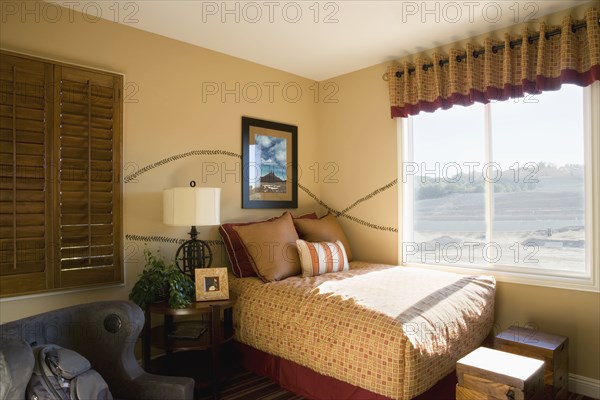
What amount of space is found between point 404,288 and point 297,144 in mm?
2016

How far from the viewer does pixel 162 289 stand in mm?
2584

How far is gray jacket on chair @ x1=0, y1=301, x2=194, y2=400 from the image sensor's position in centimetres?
166

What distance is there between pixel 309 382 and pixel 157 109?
7.35ft

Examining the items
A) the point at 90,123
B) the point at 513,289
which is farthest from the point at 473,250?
the point at 90,123

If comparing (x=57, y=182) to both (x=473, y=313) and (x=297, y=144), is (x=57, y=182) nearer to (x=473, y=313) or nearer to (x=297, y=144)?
(x=297, y=144)

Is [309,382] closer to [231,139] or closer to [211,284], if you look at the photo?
[211,284]

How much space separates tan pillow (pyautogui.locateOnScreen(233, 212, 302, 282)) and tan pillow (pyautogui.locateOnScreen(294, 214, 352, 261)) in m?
0.28

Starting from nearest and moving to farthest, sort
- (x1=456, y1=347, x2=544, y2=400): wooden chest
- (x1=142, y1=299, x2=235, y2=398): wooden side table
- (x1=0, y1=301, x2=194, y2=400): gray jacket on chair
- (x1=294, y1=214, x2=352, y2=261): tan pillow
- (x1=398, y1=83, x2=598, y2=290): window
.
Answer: (x1=0, y1=301, x2=194, y2=400): gray jacket on chair < (x1=456, y1=347, x2=544, y2=400): wooden chest < (x1=142, y1=299, x2=235, y2=398): wooden side table < (x1=398, y1=83, x2=598, y2=290): window < (x1=294, y1=214, x2=352, y2=261): tan pillow

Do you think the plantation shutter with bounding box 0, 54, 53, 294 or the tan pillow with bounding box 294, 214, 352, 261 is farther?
the tan pillow with bounding box 294, 214, 352, 261

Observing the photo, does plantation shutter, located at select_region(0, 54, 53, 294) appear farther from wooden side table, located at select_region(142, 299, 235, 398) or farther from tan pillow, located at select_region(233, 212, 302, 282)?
tan pillow, located at select_region(233, 212, 302, 282)

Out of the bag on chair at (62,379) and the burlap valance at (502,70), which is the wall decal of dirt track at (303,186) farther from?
the bag on chair at (62,379)

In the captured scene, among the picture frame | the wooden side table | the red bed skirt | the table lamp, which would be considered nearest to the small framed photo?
the wooden side table

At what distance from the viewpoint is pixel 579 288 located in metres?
2.67

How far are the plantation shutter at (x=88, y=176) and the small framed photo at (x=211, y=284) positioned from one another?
2.01ft
